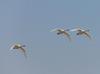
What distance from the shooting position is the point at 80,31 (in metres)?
32.3

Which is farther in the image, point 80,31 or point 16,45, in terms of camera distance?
point 16,45

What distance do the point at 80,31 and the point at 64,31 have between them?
118 cm

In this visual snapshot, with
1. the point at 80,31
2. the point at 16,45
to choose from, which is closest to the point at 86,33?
the point at 80,31

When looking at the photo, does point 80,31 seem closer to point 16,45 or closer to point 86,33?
point 86,33

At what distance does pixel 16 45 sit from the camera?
34500 mm

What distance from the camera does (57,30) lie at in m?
31.6

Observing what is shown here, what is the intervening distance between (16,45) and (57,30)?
4.34 m

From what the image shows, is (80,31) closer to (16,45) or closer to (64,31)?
(64,31)

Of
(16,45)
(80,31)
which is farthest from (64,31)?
(16,45)

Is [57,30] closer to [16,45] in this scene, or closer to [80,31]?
[80,31]

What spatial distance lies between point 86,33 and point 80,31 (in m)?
0.56

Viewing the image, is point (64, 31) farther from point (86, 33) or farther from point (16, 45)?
point (16, 45)

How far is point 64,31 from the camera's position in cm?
3275

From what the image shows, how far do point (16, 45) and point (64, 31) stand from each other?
4.07 m
